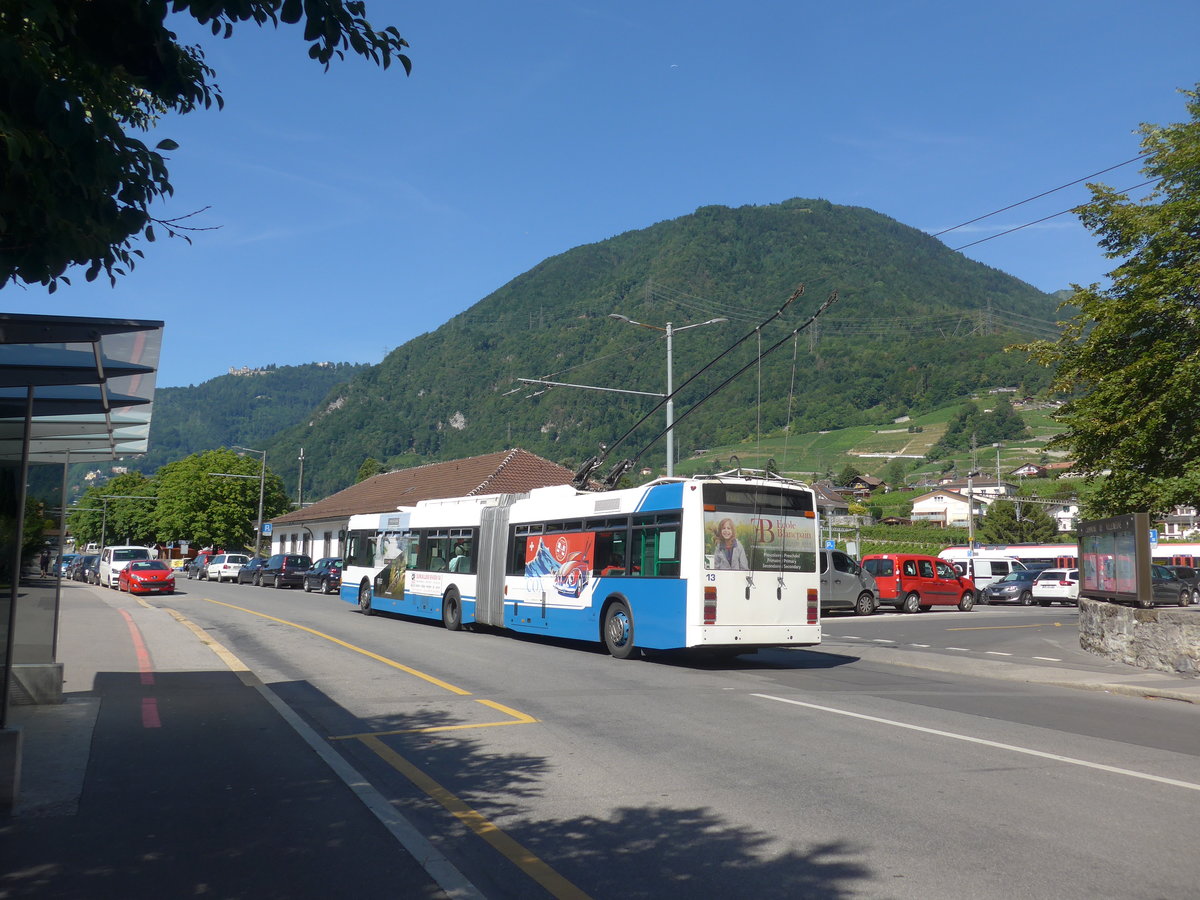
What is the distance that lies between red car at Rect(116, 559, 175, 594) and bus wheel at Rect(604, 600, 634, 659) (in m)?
26.6

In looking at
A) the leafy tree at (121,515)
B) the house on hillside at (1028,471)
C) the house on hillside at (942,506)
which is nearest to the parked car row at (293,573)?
the leafy tree at (121,515)

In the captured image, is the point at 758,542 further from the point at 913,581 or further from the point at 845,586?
the point at 913,581

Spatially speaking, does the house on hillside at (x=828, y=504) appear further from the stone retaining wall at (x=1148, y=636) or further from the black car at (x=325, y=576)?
the black car at (x=325, y=576)

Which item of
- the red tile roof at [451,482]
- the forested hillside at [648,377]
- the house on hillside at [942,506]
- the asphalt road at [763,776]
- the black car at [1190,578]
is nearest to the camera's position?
the asphalt road at [763,776]

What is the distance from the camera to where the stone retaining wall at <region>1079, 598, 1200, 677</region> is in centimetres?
1555

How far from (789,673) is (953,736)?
5878 mm

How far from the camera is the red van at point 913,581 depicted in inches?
1372

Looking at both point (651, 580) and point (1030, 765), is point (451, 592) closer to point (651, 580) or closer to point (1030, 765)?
point (651, 580)

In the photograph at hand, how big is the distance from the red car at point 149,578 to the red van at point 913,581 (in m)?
25.7

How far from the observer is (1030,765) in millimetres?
8047

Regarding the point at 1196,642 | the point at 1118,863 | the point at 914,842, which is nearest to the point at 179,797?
the point at 914,842

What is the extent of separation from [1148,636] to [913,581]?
60.8 ft

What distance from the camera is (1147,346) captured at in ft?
77.8

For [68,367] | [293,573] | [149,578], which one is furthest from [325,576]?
[68,367]
